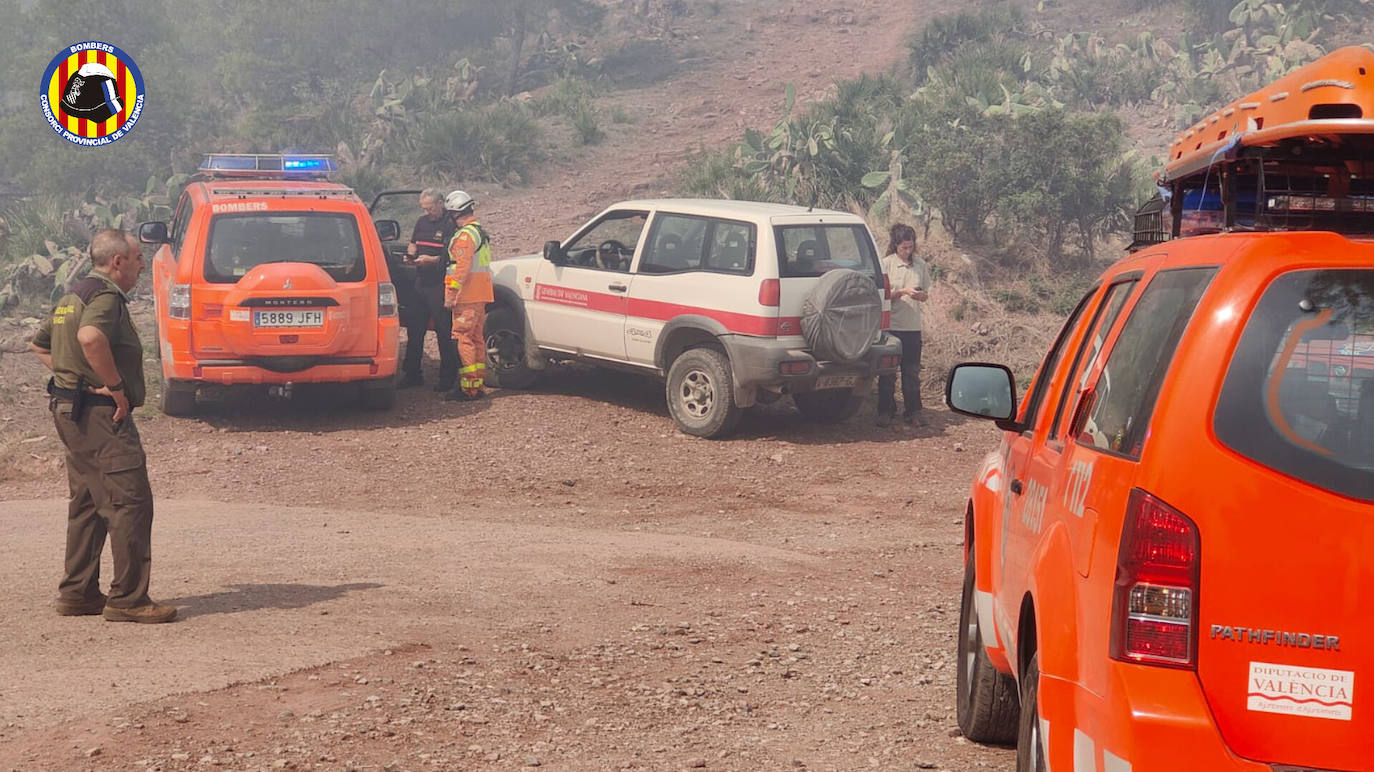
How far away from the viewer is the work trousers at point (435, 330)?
46.1 feet

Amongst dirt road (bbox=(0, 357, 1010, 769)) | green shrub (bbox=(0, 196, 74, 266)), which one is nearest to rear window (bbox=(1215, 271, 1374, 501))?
dirt road (bbox=(0, 357, 1010, 769))

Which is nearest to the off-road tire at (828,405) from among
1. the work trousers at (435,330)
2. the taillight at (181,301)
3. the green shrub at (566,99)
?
the work trousers at (435,330)

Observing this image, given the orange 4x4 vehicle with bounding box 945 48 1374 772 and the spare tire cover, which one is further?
the spare tire cover

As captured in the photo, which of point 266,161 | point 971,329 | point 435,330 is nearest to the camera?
point 435,330

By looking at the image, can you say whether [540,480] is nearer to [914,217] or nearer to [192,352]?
[192,352]

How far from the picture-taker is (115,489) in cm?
679

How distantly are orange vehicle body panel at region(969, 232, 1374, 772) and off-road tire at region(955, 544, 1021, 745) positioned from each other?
1.79 meters

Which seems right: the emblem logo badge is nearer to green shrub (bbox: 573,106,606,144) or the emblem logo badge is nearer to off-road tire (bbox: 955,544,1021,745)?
green shrub (bbox: 573,106,606,144)

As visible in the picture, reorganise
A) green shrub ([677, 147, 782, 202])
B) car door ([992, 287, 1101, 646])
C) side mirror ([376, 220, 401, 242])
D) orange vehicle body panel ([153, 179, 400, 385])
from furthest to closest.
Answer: green shrub ([677, 147, 782, 202])
side mirror ([376, 220, 401, 242])
orange vehicle body panel ([153, 179, 400, 385])
car door ([992, 287, 1101, 646])

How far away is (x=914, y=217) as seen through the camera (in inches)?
783

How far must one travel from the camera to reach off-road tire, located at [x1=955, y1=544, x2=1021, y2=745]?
4.96 metres

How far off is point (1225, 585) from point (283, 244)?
432 inches

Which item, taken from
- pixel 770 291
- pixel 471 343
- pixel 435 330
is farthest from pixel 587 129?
pixel 770 291

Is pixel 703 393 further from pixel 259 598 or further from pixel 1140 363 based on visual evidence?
pixel 1140 363
